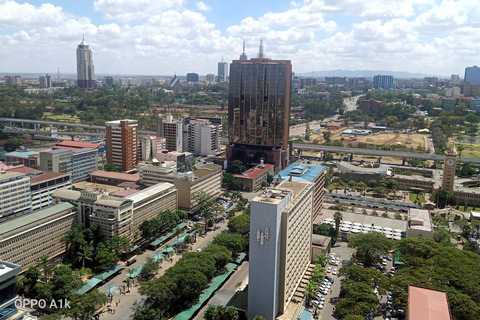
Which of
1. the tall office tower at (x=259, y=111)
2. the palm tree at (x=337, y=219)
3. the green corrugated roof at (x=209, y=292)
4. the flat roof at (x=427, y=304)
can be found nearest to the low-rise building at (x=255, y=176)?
the tall office tower at (x=259, y=111)

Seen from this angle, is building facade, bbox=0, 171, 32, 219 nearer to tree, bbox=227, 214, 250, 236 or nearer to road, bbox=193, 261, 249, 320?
tree, bbox=227, 214, 250, 236

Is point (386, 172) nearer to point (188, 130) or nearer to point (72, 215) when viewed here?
point (188, 130)

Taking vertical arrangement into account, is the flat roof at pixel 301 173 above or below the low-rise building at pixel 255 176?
above

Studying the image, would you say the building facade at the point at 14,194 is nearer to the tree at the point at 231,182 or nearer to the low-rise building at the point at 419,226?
the tree at the point at 231,182

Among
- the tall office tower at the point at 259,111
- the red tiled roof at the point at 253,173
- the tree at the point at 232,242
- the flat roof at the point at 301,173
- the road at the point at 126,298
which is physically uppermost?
the tall office tower at the point at 259,111

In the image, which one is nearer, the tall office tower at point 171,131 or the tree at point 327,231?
the tree at point 327,231

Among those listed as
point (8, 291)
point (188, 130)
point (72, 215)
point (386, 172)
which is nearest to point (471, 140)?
point (386, 172)
